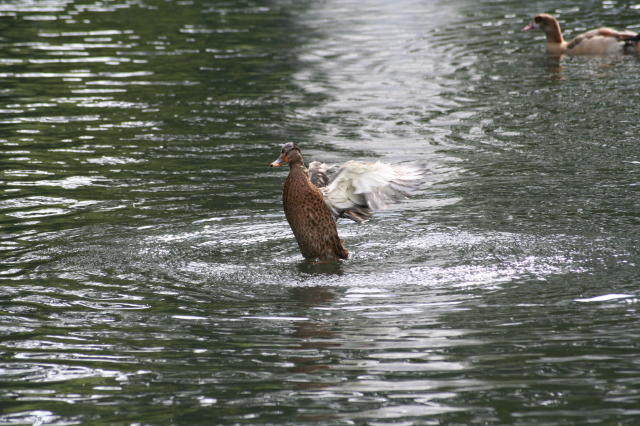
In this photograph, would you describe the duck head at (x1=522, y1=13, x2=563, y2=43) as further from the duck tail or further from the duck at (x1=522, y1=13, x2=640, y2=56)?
the duck tail

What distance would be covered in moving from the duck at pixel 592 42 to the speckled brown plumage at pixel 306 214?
1058 cm

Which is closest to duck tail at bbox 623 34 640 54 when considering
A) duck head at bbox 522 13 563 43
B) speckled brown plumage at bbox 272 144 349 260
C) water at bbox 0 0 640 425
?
water at bbox 0 0 640 425

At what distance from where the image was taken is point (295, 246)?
10.3 metres

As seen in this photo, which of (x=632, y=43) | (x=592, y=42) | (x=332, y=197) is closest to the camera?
(x=332, y=197)

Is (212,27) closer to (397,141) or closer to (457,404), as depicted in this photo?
(397,141)

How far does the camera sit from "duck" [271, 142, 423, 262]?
969 cm

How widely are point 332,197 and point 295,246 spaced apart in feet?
2.25

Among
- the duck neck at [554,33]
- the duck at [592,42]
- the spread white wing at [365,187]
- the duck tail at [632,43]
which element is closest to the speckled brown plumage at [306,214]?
the spread white wing at [365,187]

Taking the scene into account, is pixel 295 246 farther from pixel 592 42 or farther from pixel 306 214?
pixel 592 42

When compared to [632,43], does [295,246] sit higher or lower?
lower

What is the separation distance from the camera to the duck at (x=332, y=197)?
9.69 metres

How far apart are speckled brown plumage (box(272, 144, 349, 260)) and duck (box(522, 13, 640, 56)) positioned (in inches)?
417

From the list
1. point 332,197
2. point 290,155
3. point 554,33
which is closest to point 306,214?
point 332,197

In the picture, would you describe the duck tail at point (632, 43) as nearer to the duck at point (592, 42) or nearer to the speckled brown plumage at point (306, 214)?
the duck at point (592, 42)
